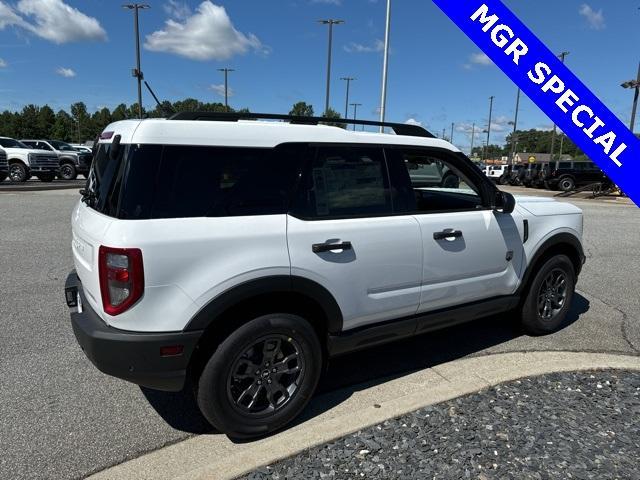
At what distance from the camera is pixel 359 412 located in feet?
10.1

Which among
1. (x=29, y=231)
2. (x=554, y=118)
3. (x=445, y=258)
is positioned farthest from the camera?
(x=29, y=231)

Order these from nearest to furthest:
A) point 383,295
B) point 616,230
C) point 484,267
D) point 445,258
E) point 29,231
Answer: point 383,295 → point 445,258 → point 484,267 → point 29,231 → point 616,230

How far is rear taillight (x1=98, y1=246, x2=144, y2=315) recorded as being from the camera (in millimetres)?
2393

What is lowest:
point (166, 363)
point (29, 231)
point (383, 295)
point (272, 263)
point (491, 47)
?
point (29, 231)

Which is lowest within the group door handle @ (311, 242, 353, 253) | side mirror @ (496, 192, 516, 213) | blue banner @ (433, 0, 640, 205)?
door handle @ (311, 242, 353, 253)

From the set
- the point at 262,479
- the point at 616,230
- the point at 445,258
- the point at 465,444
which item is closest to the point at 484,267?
the point at 445,258

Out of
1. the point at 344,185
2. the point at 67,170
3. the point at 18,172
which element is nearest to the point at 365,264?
the point at 344,185

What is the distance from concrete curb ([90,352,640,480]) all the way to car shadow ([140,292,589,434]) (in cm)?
8

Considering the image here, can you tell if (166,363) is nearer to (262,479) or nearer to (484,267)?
(262,479)

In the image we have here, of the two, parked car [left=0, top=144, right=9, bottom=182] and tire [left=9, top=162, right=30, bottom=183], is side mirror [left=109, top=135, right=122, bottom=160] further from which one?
tire [left=9, top=162, right=30, bottom=183]

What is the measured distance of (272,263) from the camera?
2701 mm

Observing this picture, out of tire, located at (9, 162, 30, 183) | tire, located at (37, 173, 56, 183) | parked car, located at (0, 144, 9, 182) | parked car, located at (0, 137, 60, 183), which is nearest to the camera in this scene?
parked car, located at (0, 144, 9, 182)

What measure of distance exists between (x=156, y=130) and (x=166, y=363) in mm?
1215

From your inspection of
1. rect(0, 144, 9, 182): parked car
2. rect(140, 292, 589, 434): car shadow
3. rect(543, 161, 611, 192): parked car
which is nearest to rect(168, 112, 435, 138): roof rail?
rect(140, 292, 589, 434): car shadow
